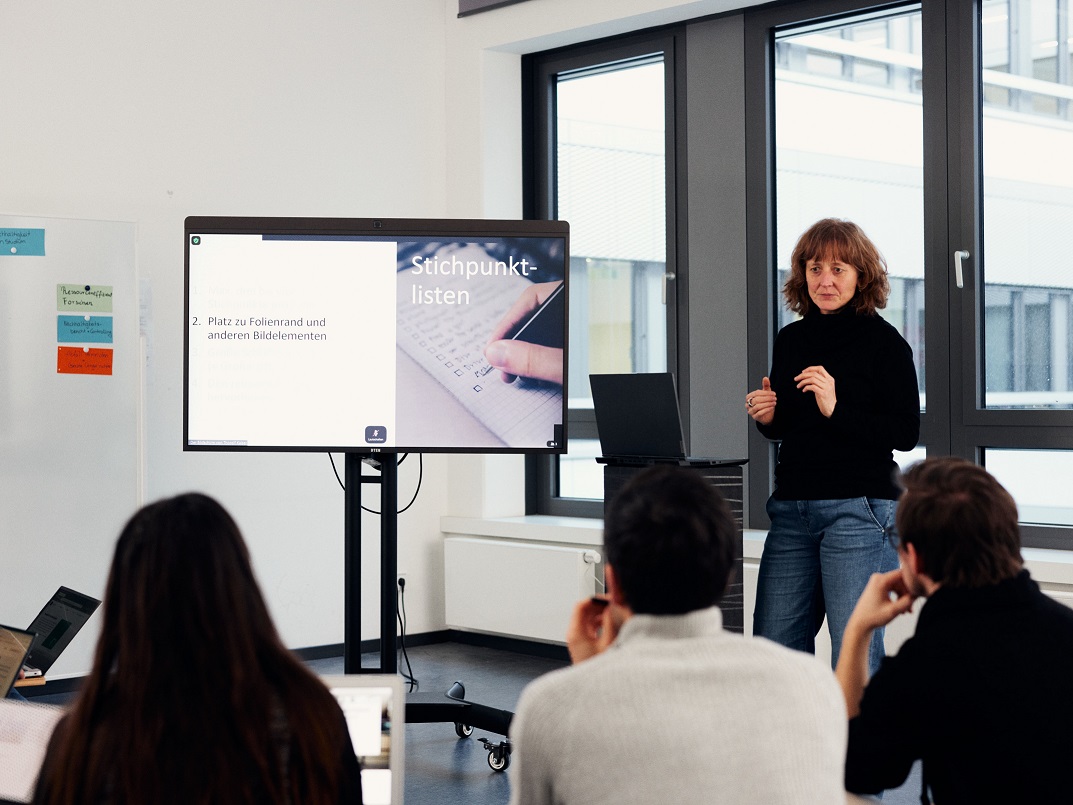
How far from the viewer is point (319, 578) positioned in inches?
196

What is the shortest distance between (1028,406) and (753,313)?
3.53 feet

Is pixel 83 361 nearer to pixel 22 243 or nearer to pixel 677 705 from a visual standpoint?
pixel 22 243

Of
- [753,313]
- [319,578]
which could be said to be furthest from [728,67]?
[319,578]

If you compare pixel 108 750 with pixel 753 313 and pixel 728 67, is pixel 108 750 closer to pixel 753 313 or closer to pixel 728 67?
pixel 753 313

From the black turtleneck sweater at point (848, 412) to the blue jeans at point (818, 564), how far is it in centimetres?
4

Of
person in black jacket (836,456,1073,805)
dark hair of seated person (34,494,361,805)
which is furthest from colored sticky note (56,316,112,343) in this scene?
person in black jacket (836,456,1073,805)

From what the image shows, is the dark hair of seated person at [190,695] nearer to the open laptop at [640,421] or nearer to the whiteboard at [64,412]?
the open laptop at [640,421]

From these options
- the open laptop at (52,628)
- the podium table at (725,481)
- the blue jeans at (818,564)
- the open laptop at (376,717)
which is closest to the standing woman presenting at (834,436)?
the blue jeans at (818,564)

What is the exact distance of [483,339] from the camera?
10.7ft

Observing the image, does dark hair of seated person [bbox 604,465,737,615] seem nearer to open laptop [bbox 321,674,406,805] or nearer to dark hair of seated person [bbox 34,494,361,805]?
dark hair of seated person [bbox 34,494,361,805]

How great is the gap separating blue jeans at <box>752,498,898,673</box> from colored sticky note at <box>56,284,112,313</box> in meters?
2.42

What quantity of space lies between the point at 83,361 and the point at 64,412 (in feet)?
0.61

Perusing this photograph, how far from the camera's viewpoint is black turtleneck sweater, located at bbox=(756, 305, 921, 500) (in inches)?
112

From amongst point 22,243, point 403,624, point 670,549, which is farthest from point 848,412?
point 22,243
